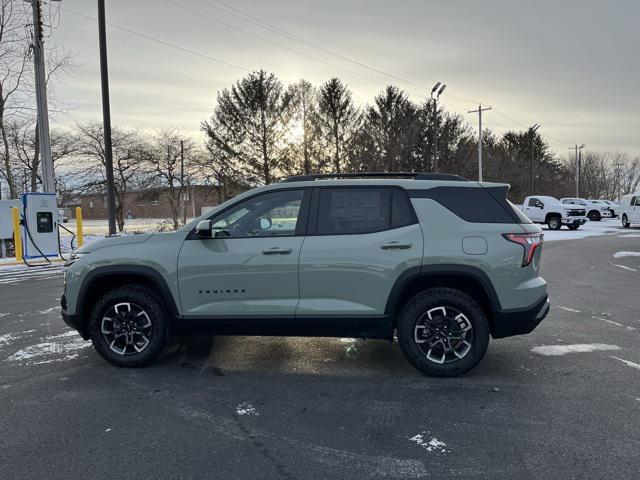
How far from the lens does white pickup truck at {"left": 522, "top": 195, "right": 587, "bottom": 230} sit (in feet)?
Result: 88.7

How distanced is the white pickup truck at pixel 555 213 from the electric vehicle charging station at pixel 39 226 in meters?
23.4

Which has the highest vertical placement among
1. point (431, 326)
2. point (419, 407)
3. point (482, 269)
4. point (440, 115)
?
point (440, 115)

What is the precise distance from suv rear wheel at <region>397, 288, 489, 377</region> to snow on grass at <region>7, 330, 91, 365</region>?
138 inches

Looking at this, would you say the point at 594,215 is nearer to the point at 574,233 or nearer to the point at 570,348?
the point at 574,233

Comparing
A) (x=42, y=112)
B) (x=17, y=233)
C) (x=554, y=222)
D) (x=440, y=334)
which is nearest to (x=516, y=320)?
(x=440, y=334)

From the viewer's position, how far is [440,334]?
4.35 m

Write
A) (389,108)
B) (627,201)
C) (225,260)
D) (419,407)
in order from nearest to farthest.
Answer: (419,407), (225,260), (627,201), (389,108)

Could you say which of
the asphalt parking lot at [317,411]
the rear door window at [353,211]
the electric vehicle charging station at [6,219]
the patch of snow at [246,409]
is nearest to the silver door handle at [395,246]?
the rear door window at [353,211]

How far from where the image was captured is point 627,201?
2895 cm

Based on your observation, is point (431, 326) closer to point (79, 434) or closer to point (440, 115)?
point (79, 434)

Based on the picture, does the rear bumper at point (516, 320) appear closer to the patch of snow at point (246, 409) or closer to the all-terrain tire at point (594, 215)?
the patch of snow at point (246, 409)

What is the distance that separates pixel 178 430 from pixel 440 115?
1956 inches

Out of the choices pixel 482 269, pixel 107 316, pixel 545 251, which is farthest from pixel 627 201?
pixel 107 316

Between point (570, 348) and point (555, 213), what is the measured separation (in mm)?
24737
